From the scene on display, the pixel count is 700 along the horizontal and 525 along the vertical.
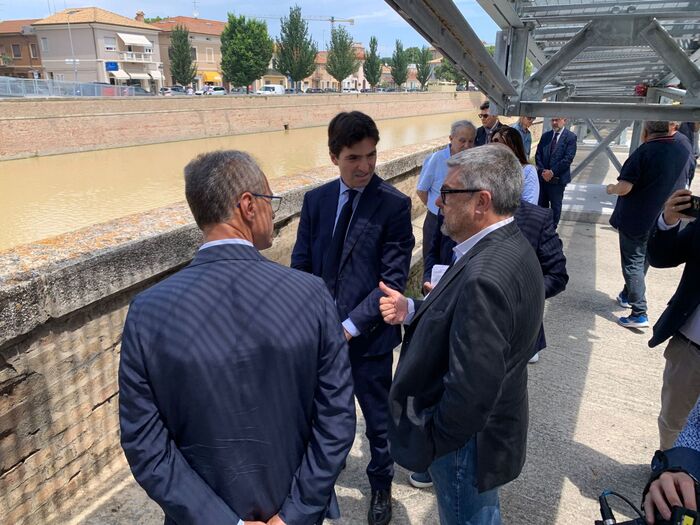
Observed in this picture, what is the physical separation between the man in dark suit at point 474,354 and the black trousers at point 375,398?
645mm

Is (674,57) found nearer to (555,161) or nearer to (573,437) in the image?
(573,437)

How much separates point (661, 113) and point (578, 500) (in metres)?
2.17

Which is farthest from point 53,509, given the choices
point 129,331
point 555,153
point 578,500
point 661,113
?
point 555,153

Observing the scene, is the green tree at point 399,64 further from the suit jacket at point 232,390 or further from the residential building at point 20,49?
the suit jacket at point 232,390

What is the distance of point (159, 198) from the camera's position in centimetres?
1903

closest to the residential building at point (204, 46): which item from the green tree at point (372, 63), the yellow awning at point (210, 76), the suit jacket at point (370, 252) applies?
the yellow awning at point (210, 76)

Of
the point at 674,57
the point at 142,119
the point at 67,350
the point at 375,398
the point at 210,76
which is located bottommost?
the point at 375,398

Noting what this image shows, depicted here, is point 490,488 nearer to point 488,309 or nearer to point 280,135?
point 488,309

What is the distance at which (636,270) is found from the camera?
4.70 m

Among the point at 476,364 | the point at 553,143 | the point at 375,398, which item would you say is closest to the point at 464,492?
the point at 476,364

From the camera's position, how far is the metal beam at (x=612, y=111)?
269 centimetres

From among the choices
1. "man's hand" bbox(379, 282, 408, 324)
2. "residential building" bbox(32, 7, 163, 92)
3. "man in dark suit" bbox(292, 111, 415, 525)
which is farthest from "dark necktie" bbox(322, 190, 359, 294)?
"residential building" bbox(32, 7, 163, 92)

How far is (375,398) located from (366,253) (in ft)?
2.40

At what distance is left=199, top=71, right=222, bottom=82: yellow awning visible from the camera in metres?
72.9
